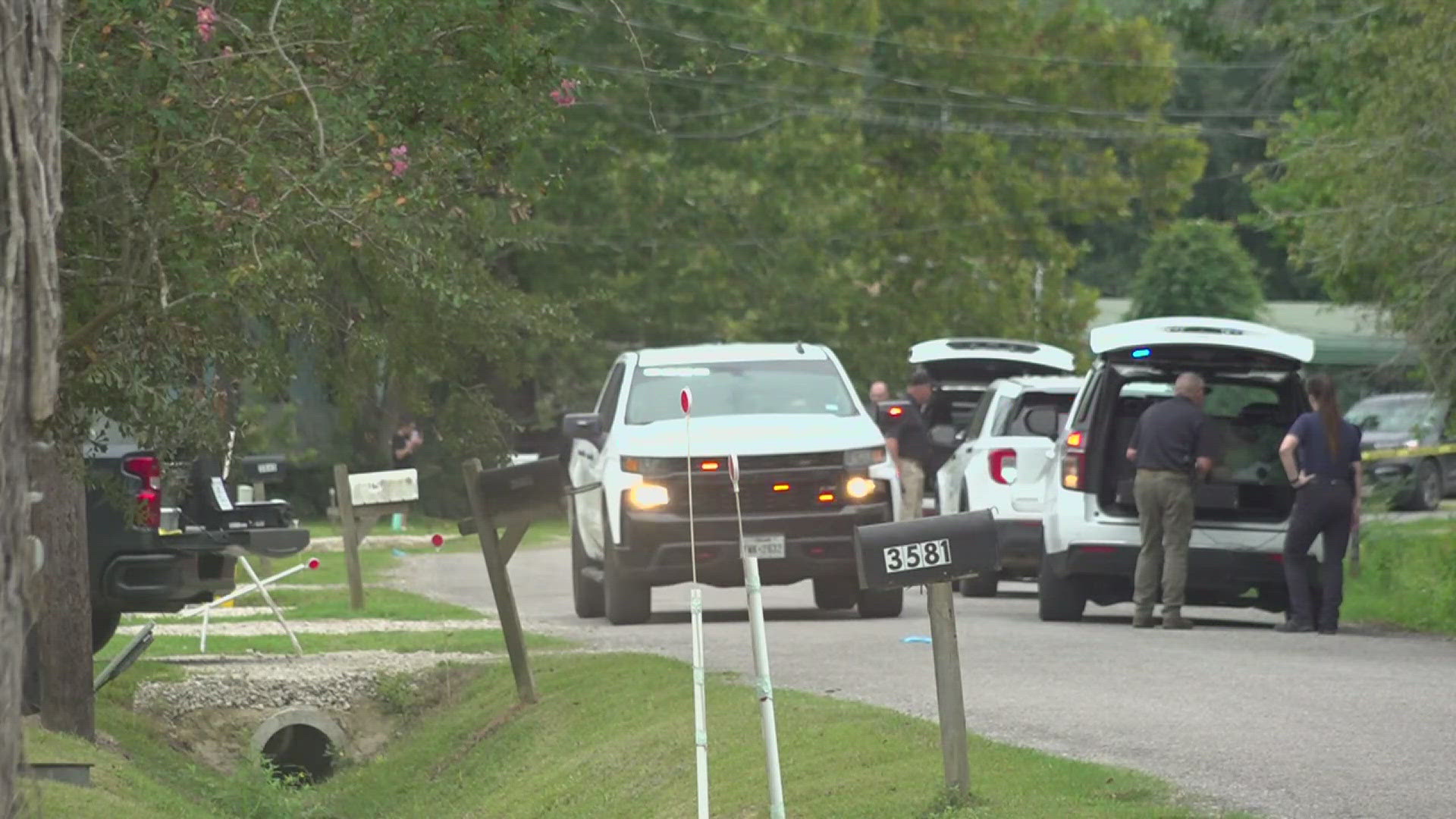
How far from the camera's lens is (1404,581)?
22.5 meters

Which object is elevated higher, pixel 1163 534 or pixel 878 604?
pixel 1163 534

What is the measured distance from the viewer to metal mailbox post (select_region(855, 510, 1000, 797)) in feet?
30.6

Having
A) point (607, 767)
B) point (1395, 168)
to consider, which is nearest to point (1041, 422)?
point (1395, 168)

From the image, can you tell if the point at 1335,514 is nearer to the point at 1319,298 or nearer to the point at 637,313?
the point at 637,313

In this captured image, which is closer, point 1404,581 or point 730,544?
point 730,544

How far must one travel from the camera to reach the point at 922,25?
5484cm

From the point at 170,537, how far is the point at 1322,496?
794cm

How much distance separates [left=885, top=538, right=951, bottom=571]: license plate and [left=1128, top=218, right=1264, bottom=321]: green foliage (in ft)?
162

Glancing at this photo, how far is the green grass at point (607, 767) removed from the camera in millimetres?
10047

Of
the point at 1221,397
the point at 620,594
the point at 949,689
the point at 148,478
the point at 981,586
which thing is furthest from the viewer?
the point at 981,586

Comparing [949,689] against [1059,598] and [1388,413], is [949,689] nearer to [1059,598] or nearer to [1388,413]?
[1059,598]

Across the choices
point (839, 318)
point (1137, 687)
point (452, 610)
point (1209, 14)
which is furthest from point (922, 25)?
point (1137, 687)

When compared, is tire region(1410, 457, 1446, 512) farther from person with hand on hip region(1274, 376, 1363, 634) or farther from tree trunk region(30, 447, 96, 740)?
tree trunk region(30, 447, 96, 740)

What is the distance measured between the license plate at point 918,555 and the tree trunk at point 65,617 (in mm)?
→ 6285
